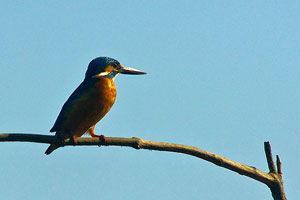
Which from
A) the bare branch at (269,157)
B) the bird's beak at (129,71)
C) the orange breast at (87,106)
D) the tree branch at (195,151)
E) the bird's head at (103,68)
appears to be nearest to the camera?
the tree branch at (195,151)

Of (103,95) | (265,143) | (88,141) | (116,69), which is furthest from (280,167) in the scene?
(116,69)

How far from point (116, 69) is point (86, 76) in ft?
1.64

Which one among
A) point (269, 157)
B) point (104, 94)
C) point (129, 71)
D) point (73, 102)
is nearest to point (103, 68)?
point (129, 71)

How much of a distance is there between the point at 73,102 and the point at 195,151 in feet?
9.57

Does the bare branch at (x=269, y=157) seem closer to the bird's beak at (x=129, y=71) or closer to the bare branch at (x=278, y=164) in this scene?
the bare branch at (x=278, y=164)

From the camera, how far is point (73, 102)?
636 cm

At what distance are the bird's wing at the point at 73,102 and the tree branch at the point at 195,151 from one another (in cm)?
207

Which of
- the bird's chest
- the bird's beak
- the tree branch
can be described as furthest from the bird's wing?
the tree branch

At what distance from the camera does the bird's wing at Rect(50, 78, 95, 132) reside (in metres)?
6.33

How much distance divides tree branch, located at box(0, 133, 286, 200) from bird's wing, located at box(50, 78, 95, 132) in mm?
2070

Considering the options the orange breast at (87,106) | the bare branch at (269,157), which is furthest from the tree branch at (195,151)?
the orange breast at (87,106)

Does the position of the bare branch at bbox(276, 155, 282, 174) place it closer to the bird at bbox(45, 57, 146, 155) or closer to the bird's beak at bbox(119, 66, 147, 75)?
the bird at bbox(45, 57, 146, 155)

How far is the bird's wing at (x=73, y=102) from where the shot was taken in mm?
6332

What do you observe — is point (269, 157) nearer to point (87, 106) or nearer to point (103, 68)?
point (87, 106)
